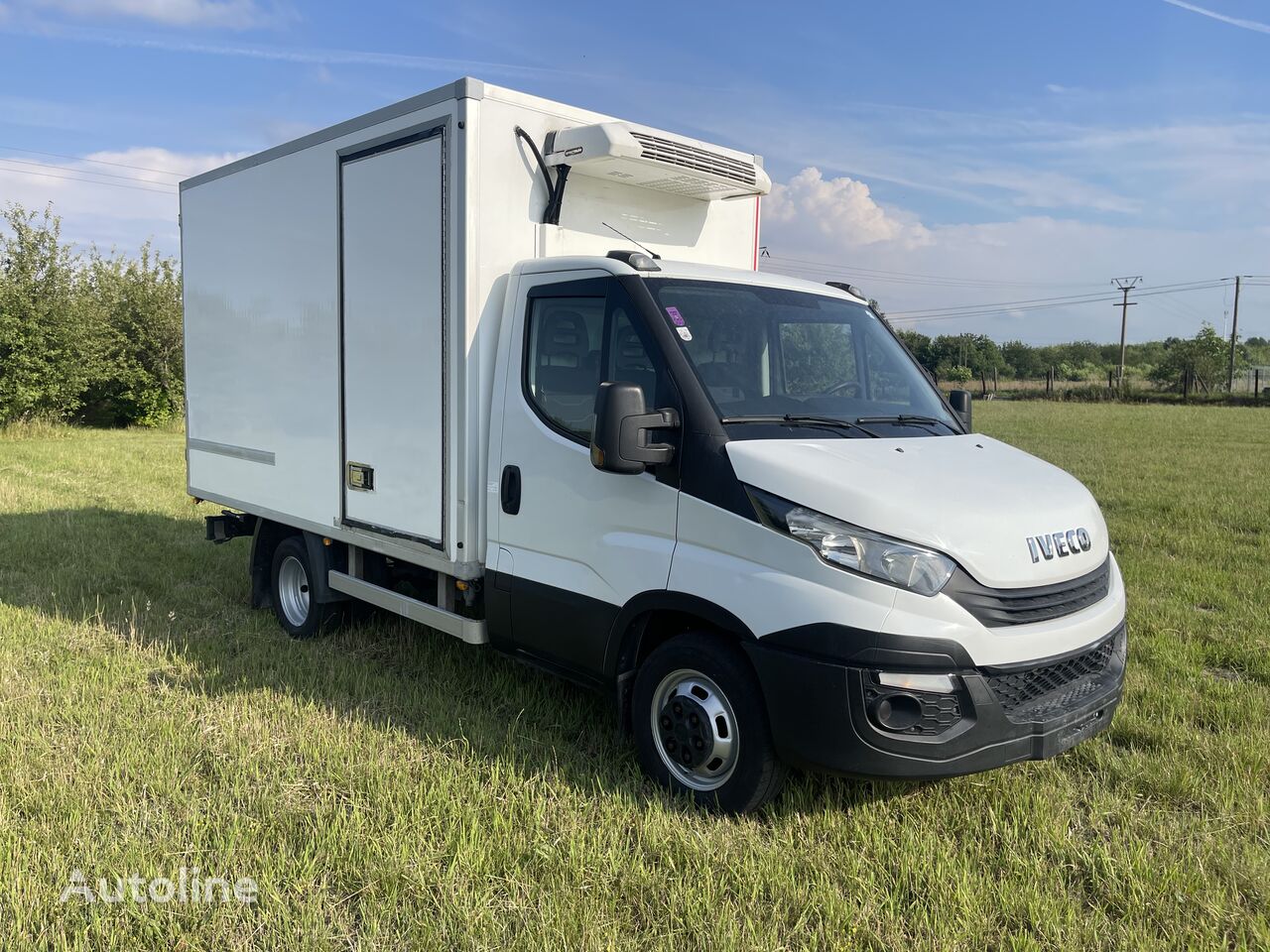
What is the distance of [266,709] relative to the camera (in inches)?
197

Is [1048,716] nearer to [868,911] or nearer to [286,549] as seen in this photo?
[868,911]

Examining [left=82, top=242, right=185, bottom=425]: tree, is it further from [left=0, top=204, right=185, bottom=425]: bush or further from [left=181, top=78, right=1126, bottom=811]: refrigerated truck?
[left=181, top=78, right=1126, bottom=811]: refrigerated truck

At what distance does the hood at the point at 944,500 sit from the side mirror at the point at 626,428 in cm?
31

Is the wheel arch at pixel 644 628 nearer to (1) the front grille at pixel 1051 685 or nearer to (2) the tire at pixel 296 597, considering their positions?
(1) the front grille at pixel 1051 685

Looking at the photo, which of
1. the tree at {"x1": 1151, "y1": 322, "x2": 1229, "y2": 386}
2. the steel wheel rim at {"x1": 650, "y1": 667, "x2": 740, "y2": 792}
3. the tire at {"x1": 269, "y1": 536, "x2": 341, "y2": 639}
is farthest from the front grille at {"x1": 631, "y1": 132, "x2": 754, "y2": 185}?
the tree at {"x1": 1151, "y1": 322, "x2": 1229, "y2": 386}

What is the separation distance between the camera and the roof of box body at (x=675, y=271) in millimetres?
4406

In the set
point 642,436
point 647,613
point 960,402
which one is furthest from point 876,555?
point 960,402

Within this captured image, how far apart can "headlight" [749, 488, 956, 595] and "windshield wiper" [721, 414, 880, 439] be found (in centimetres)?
61

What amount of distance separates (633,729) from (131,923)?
6.70 ft

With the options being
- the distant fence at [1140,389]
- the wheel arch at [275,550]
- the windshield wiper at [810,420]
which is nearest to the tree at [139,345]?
the wheel arch at [275,550]

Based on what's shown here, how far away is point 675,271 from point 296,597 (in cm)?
404

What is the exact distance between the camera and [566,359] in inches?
179

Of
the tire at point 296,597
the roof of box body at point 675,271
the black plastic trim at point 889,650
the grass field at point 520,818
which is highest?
the roof of box body at point 675,271

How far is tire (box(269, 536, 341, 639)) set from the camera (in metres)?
6.48
